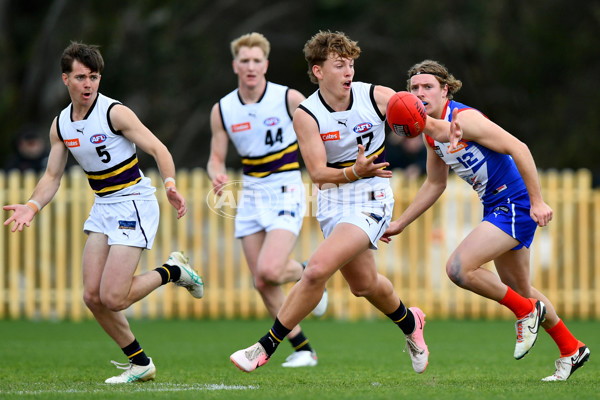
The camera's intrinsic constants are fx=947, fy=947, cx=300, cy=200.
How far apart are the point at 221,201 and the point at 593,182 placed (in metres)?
5.38

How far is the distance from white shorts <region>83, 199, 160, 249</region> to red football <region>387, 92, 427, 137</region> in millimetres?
1978

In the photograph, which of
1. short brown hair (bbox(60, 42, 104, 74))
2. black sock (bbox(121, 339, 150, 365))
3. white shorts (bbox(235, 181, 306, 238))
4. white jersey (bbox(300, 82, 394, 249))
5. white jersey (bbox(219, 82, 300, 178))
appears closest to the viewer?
white jersey (bbox(300, 82, 394, 249))

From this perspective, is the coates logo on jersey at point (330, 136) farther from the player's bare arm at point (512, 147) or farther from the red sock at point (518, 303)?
the red sock at point (518, 303)

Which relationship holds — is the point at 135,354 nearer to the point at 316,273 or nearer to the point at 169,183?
the point at 169,183

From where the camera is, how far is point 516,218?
665 centimetres

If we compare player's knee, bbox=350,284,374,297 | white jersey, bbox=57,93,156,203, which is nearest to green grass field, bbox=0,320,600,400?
player's knee, bbox=350,284,374,297

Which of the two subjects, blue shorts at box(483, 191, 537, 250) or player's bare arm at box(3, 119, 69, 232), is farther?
player's bare arm at box(3, 119, 69, 232)

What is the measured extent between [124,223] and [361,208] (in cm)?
172

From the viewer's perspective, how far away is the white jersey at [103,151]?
684 centimetres

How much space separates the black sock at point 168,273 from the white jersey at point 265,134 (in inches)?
62.6

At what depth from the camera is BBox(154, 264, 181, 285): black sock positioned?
23.5 feet

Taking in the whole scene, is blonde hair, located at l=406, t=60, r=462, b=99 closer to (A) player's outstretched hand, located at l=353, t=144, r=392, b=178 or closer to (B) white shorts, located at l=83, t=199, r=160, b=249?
(A) player's outstretched hand, located at l=353, t=144, r=392, b=178

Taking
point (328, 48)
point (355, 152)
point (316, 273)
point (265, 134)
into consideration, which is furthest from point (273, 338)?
point (265, 134)

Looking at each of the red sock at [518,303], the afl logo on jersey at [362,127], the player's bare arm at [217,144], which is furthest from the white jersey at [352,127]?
the player's bare arm at [217,144]
